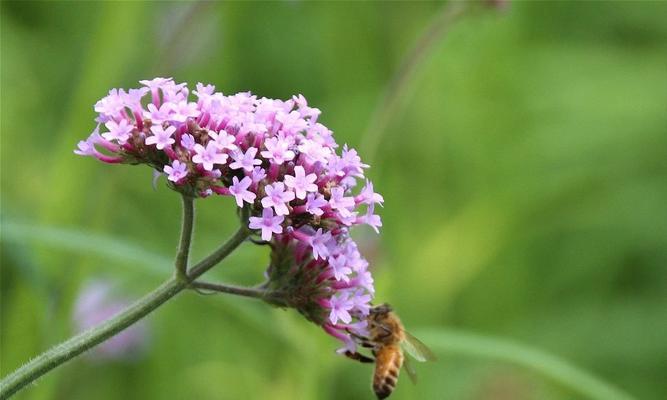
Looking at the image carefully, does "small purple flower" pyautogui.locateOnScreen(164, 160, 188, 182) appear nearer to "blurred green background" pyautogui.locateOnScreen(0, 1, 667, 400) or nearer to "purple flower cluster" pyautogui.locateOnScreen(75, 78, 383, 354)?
"purple flower cluster" pyautogui.locateOnScreen(75, 78, 383, 354)

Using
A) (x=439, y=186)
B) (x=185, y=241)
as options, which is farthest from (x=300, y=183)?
(x=439, y=186)

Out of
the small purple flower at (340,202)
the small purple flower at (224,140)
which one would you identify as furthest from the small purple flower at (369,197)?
the small purple flower at (224,140)

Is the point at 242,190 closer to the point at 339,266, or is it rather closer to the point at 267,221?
the point at 267,221

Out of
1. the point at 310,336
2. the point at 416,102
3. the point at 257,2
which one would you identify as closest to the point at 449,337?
the point at 310,336

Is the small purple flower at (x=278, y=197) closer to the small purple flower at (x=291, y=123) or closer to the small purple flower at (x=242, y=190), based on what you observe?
the small purple flower at (x=242, y=190)

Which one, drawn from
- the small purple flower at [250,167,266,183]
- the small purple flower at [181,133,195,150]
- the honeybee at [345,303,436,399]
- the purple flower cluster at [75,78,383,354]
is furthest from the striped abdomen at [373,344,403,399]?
the small purple flower at [181,133,195,150]

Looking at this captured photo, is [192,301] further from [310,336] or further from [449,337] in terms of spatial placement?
[449,337]
